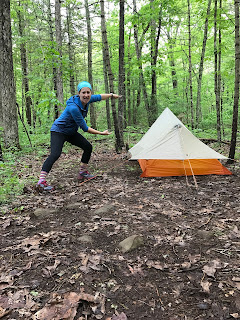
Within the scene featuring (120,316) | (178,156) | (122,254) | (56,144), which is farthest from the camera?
(178,156)

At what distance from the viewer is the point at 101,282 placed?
7.13 ft

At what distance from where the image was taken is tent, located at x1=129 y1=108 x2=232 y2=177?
5.46 metres

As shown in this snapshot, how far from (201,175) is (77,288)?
14.7 ft

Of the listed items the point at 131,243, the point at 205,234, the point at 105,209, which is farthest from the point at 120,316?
the point at 105,209

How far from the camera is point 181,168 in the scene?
18.6 feet

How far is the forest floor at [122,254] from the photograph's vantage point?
1.89 m

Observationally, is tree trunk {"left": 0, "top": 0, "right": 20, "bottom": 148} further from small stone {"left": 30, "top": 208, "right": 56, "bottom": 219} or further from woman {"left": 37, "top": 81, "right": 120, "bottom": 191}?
small stone {"left": 30, "top": 208, "right": 56, "bottom": 219}

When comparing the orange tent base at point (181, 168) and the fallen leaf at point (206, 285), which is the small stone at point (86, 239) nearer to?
the fallen leaf at point (206, 285)

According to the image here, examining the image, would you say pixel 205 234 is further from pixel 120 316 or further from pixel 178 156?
pixel 178 156

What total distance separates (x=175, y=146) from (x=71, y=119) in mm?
2615

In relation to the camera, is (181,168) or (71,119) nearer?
(71,119)

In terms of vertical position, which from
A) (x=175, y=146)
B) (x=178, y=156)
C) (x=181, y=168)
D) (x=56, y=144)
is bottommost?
(x=181, y=168)

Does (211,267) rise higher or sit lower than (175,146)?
lower

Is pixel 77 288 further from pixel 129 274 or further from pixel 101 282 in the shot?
pixel 129 274
